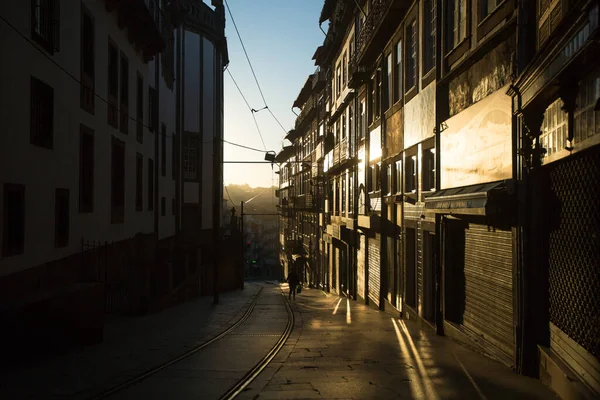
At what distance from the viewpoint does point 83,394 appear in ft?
27.1

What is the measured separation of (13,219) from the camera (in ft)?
39.3

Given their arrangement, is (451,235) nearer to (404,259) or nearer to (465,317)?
(465,317)

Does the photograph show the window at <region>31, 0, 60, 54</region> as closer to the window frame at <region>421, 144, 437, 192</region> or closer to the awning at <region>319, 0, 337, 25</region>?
the window frame at <region>421, 144, 437, 192</region>

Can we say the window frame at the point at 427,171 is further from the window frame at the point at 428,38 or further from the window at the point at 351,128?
the window at the point at 351,128

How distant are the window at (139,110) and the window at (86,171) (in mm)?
6415

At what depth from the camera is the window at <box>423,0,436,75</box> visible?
16.0 meters

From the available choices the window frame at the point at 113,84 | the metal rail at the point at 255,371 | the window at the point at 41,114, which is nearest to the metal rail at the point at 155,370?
the metal rail at the point at 255,371

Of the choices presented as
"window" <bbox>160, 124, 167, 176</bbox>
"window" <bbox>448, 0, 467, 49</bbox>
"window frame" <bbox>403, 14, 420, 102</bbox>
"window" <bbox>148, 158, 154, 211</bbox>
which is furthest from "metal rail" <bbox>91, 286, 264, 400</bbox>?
"window" <bbox>160, 124, 167, 176</bbox>

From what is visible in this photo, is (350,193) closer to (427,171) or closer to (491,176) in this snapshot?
(427,171)

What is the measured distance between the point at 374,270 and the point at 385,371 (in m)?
14.2

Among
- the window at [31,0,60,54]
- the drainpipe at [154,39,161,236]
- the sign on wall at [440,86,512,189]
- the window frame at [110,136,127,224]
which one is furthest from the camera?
the drainpipe at [154,39,161,236]

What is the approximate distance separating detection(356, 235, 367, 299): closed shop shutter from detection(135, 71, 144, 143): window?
10.1 meters

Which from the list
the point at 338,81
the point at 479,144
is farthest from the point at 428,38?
the point at 338,81

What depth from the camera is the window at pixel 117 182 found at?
20125 mm
